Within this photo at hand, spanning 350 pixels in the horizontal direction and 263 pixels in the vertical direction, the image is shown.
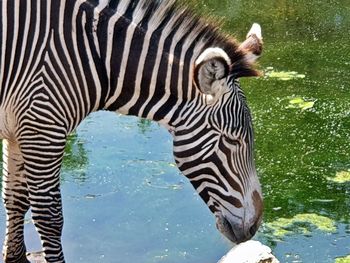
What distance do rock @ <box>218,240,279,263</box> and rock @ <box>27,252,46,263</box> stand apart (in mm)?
1391

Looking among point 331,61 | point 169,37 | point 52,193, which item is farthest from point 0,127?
point 331,61

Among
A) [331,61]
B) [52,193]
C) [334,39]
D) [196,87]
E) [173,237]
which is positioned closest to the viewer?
[196,87]

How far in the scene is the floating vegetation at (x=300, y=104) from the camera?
26.2ft

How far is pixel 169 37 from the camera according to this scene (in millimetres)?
4211

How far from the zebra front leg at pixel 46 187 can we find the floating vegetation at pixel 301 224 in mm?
1816

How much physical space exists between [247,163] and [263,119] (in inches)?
139

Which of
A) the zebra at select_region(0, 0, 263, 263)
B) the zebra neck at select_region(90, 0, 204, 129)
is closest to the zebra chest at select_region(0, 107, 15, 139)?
the zebra at select_region(0, 0, 263, 263)

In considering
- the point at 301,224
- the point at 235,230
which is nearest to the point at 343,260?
the point at 301,224

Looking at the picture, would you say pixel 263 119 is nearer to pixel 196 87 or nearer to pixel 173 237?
pixel 173 237

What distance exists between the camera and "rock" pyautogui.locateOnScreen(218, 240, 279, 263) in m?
4.58

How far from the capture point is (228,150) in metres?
4.15

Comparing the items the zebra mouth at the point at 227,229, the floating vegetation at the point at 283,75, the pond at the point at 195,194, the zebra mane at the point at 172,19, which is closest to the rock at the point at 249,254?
the zebra mouth at the point at 227,229

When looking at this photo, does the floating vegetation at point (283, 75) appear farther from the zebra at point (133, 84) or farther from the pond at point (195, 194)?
the zebra at point (133, 84)

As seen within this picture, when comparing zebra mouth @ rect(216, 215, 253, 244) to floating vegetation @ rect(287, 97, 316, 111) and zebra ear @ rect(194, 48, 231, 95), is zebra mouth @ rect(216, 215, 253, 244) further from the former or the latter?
floating vegetation @ rect(287, 97, 316, 111)
